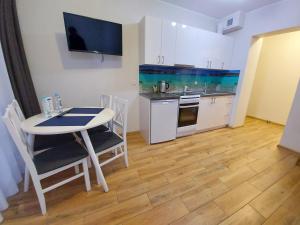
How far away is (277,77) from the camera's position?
3516 mm

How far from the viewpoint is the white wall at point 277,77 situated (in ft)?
10.5

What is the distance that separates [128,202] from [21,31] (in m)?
2.51

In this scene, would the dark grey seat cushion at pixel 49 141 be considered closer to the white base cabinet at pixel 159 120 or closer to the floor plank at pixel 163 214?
the floor plank at pixel 163 214

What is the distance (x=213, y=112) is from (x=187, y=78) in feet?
3.18

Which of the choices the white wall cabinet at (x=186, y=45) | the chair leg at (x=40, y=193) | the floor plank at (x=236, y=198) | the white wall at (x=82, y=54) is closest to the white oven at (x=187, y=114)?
the white wall cabinet at (x=186, y=45)

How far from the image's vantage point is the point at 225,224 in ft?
3.79

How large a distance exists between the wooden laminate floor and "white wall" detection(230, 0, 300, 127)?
123 cm

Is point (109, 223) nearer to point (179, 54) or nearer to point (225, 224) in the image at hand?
point (225, 224)

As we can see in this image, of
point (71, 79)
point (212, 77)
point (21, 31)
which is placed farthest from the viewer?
point (212, 77)

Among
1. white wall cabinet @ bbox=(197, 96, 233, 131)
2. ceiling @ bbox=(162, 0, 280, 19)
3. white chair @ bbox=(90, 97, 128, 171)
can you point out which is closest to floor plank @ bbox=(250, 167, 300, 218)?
white wall cabinet @ bbox=(197, 96, 233, 131)

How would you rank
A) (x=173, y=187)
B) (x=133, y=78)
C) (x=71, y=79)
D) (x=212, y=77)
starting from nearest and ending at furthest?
(x=173, y=187) → (x=71, y=79) → (x=133, y=78) → (x=212, y=77)

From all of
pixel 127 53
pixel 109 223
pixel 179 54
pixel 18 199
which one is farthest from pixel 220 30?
pixel 18 199

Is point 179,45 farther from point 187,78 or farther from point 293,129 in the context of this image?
point 293,129

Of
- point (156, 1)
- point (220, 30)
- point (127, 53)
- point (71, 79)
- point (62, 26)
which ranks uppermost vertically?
point (156, 1)
